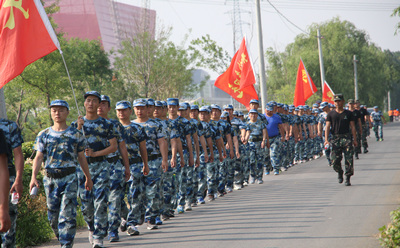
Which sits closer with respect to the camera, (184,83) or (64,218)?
(64,218)

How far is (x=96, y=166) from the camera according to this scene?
7.61 metres

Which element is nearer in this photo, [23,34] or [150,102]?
[23,34]

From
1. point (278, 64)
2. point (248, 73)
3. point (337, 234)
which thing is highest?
point (278, 64)

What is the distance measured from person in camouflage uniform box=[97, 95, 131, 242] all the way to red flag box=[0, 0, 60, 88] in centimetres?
125

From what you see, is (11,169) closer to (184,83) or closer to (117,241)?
(117,241)

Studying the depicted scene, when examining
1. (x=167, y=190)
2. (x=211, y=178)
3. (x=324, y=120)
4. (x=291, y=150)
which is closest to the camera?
(x=167, y=190)

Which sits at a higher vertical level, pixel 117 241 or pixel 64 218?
pixel 64 218

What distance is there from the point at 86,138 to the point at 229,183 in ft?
20.8

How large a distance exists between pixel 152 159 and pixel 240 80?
9.71 meters

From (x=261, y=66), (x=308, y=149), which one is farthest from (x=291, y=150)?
(x=261, y=66)

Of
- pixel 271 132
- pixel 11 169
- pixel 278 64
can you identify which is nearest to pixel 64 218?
pixel 11 169

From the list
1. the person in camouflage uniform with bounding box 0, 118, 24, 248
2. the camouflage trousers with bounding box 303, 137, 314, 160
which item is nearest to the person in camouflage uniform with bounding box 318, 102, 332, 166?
the camouflage trousers with bounding box 303, 137, 314, 160

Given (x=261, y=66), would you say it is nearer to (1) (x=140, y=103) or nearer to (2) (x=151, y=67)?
(1) (x=140, y=103)

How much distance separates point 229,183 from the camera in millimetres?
13422
